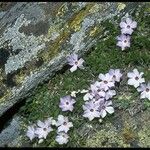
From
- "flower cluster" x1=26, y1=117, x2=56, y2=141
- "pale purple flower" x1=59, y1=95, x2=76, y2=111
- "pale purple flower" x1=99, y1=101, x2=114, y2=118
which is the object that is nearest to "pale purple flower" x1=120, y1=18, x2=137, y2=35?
"pale purple flower" x1=99, y1=101, x2=114, y2=118

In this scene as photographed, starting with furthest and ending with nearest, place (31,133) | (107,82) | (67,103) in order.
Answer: (107,82) → (67,103) → (31,133)

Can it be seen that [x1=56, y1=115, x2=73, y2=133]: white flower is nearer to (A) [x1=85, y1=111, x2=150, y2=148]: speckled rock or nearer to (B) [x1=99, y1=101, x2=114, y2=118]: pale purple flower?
(A) [x1=85, y1=111, x2=150, y2=148]: speckled rock

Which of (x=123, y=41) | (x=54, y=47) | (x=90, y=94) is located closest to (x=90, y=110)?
(x=90, y=94)

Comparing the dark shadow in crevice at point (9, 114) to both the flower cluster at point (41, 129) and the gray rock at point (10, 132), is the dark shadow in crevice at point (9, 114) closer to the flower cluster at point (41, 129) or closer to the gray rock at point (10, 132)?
the gray rock at point (10, 132)

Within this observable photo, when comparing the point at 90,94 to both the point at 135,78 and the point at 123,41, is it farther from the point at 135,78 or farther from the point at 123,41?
the point at 123,41

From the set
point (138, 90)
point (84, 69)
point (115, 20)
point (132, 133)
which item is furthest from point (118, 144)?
point (115, 20)

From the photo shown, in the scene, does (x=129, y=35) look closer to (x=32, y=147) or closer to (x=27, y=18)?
(x=27, y=18)
